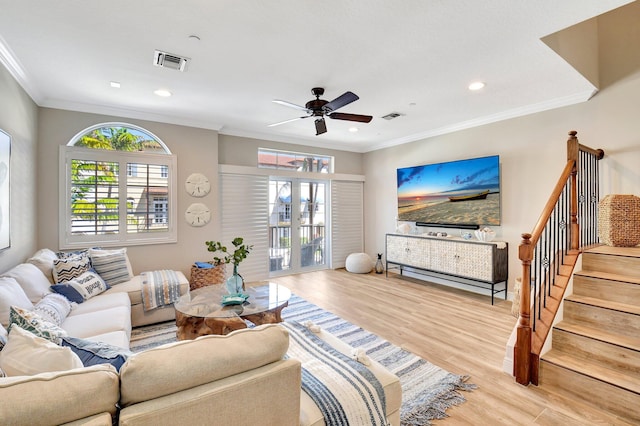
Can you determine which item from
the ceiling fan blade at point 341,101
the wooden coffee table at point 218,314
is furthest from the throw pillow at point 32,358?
the ceiling fan blade at point 341,101

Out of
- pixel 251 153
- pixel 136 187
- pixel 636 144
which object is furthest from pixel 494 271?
pixel 136 187

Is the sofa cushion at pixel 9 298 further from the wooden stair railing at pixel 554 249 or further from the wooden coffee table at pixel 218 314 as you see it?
the wooden stair railing at pixel 554 249

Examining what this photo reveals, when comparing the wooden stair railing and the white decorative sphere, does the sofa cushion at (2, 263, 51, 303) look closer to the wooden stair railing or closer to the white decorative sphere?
the wooden stair railing

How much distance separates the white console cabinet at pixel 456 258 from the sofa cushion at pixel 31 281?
4796 millimetres

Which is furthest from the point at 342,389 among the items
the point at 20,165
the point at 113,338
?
the point at 20,165

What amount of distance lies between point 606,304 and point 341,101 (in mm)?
2824

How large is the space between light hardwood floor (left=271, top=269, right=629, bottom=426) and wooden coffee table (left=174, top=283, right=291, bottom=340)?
4.16 ft

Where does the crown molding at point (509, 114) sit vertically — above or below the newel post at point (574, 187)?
above

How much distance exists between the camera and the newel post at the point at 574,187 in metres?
2.93

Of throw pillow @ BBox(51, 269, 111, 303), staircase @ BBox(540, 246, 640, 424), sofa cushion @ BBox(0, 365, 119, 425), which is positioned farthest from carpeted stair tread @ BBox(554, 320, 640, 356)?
throw pillow @ BBox(51, 269, 111, 303)

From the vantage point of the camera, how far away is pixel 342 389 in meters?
1.51

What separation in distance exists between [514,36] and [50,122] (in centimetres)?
513

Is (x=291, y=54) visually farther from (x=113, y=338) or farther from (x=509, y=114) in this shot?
(x=509, y=114)

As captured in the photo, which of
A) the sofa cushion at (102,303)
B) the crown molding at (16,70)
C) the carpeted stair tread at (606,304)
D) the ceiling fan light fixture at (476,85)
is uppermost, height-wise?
the ceiling fan light fixture at (476,85)
